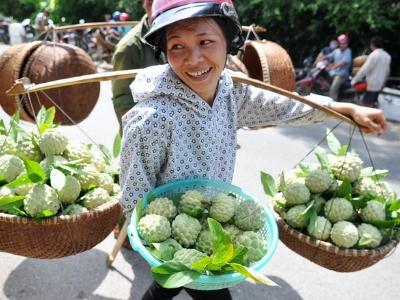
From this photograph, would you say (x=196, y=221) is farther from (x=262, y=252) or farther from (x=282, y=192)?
(x=282, y=192)

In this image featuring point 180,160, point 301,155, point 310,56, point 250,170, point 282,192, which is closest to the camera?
point 180,160

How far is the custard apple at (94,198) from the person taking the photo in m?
1.93

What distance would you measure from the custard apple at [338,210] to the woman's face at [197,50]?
802mm

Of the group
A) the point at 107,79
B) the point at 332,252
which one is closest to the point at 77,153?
the point at 107,79

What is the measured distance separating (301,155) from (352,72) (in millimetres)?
4191

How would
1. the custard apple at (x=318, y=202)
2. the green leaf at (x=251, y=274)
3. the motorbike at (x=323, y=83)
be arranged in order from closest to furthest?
the green leaf at (x=251, y=274) < the custard apple at (x=318, y=202) < the motorbike at (x=323, y=83)

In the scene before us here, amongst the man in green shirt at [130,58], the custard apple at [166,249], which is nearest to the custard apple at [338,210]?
the custard apple at [166,249]

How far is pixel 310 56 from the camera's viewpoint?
10070 millimetres

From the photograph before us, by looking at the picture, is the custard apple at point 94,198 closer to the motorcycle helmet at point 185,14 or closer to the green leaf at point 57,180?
the green leaf at point 57,180

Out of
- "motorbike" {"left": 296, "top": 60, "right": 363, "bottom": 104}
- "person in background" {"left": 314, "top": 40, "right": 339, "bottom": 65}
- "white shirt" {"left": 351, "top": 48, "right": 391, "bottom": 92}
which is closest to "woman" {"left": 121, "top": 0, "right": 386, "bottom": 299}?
"white shirt" {"left": 351, "top": 48, "right": 391, "bottom": 92}

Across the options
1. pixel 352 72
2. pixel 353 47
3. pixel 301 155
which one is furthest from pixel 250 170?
pixel 353 47

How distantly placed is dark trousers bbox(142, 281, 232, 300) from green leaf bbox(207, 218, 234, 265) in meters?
0.49

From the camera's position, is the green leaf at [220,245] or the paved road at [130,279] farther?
the paved road at [130,279]

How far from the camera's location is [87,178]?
202cm
